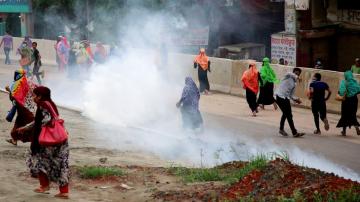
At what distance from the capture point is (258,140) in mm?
15016

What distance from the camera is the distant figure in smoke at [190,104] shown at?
1475 centimetres

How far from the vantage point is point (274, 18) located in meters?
29.4

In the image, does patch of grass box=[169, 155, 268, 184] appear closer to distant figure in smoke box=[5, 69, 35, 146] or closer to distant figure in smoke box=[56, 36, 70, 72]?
distant figure in smoke box=[5, 69, 35, 146]

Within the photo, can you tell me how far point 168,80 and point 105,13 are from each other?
7388mm

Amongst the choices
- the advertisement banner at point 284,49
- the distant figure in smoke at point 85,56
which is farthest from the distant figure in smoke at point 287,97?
the distant figure in smoke at point 85,56

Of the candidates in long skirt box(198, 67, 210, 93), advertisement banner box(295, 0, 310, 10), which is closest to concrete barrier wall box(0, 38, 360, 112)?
long skirt box(198, 67, 210, 93)

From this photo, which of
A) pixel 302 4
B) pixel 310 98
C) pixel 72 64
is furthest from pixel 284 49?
pixel 310 98

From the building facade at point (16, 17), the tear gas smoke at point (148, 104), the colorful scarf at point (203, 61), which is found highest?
the building facade at point (16, 17)

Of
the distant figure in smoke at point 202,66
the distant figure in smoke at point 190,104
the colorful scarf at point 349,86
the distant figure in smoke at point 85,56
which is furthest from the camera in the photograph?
the distant figure in smoke at point 85,56

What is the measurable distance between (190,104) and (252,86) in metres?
4.05

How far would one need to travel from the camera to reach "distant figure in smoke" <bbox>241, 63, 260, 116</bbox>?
18344 millimetres

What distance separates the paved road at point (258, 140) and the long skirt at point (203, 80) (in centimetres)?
332

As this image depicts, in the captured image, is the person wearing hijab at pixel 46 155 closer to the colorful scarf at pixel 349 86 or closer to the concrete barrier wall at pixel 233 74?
the colorful scarf at pixel 349 86

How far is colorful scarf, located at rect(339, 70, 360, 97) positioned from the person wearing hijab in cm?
791
